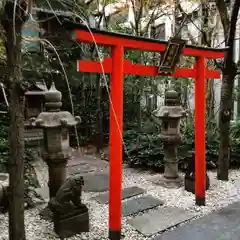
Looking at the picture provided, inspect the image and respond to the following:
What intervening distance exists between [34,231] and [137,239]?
4.03ft

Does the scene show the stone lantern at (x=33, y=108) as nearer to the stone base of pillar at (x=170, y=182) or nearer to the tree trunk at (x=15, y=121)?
the stone base of pillar at (x=170, y=182)

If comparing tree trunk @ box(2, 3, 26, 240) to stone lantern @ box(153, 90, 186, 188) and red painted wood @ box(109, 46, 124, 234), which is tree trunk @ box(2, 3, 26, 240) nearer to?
red painted wood @ box(109, 46, 124, 234)

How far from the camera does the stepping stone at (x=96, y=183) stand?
487cm

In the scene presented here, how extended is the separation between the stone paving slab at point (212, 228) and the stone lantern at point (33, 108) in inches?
192

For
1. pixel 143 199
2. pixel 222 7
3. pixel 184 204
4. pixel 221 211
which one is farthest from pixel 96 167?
pixel 222 7

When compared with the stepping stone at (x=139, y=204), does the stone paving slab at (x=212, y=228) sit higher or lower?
lower

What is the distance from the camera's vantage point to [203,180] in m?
4.14

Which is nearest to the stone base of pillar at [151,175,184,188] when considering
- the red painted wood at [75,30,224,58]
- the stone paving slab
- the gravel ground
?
the gravel ground

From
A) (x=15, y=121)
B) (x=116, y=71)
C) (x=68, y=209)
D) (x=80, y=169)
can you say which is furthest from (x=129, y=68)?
(x=80, y=169)

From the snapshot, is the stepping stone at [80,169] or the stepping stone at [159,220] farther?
the stepping stone at [80,169]

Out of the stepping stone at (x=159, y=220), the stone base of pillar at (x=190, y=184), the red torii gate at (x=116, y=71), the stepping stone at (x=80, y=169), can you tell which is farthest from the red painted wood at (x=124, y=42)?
the stepping stone at (x=80, y=169)

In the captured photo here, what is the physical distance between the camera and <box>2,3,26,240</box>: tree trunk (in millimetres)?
2049

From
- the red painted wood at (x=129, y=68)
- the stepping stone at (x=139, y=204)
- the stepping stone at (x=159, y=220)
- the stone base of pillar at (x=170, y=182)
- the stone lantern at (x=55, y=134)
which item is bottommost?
the stepping stone at (x=159, y=220)

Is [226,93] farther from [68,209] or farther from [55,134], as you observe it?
[68,209]
